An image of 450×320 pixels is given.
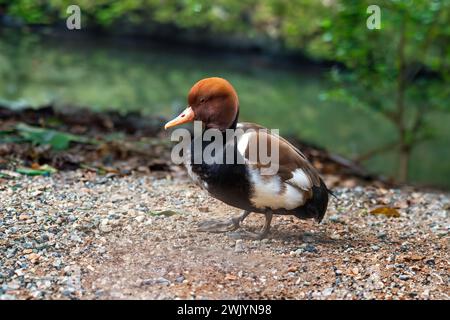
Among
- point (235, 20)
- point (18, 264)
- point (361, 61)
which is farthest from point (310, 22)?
point (18, 264)

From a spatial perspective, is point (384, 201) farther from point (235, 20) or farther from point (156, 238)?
point (235, 20)

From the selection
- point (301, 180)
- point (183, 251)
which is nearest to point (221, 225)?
point (183, 251)

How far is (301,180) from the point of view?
127 inches

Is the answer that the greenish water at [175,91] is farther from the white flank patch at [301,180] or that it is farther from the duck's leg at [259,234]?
the white flank patch at [301,180]

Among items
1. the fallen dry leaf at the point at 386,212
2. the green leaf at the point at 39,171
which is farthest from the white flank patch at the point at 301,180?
the green leaf at the point at 39,171

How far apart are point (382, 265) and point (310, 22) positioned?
29.2 ft

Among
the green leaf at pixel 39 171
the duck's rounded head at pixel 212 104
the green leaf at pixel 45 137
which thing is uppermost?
the duck's rounded head at pixel 212 104

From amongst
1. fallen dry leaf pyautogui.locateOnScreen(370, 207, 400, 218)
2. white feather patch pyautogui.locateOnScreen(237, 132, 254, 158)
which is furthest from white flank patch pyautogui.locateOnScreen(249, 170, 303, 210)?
fallen dry leaf pyautogui.locateOnScreen(370, 207, 400, 218)

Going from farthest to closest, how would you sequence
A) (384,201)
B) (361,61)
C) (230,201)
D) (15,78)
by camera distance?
1. (15,78)
2. (361,61)
3. (384,201)
4. (230,201)

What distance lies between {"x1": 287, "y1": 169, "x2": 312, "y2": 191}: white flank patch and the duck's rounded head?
1.48 feet

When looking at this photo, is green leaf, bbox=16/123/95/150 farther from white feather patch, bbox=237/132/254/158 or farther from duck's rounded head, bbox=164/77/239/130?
white feather patch, bbox=237/132/254/158

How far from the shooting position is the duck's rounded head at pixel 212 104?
3.09 meters

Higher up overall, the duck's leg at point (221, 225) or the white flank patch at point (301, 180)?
the white flank patch at point (301, 180)

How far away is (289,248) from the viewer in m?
3.30
